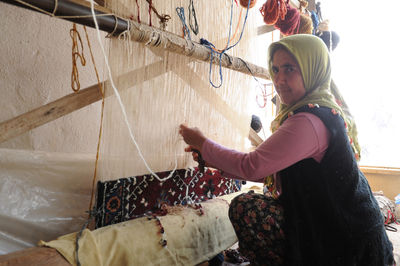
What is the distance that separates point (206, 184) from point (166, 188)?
0.33m

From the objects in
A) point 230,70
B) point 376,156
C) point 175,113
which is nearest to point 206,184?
point 175,113

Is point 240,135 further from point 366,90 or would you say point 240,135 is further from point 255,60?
point 366,90

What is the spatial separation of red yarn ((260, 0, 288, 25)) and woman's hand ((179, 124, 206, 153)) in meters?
0.97

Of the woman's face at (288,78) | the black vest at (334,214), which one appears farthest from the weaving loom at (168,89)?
the black vest at (334,214)

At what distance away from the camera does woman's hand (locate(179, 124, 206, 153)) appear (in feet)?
3.97

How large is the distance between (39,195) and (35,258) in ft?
1.60

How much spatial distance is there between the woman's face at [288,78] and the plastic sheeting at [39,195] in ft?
3.33

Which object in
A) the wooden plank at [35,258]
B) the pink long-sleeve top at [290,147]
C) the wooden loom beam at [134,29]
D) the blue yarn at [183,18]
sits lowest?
the wooden plank at [35,258]

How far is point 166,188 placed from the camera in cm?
139

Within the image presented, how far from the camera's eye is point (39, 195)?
1241mm

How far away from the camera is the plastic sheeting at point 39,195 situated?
116cm

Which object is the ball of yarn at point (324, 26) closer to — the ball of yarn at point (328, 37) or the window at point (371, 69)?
the ball of yarn at point (328, 37)

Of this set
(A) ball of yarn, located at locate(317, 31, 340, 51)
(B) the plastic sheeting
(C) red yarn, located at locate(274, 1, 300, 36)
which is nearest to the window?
(A) ball of yarn, located at locate(317, 31, 340, 51)

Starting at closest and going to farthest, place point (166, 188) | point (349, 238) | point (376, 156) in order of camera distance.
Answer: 1. point (349, 238)
2. point (166, 188)
3. point (376, 156)
